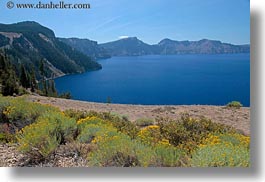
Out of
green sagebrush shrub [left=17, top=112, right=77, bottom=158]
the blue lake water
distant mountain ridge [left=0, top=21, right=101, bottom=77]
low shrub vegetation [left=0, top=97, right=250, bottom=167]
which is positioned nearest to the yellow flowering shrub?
low shrub vegetation [left=0, top=97, right=250, bottom=167]

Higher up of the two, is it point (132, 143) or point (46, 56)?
point (46, 56)

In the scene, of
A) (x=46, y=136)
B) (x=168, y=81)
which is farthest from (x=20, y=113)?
(x=168, y=81)

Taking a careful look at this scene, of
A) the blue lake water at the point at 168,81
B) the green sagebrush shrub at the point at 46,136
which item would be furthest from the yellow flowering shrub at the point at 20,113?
the blue lake water at the point at 168,81

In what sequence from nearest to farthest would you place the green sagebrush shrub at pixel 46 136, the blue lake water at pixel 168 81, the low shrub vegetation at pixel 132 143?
1. the low shrub vegetation at pixel 132 143
2. the green sagebrush shrub at pixel 46 136
3. the blue lake water at pixel 168 81

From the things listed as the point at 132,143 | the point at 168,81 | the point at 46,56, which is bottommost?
the point at 132,143

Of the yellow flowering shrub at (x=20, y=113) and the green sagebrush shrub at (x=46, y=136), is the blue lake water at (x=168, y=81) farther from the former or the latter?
the yellow flowering shrub at (x=20, y=113)

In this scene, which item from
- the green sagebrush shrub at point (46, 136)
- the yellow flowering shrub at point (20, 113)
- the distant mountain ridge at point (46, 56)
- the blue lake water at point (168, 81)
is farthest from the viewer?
the distant mountain ridge at point (46, 56)

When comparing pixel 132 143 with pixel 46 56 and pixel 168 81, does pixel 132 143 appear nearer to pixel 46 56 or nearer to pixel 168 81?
pixel 168 81

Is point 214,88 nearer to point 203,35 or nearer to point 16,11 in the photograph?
point 203,35

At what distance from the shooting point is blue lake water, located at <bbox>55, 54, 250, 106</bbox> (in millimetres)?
7468

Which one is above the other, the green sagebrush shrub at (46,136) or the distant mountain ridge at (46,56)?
the distant mountain ridge at (46,56)

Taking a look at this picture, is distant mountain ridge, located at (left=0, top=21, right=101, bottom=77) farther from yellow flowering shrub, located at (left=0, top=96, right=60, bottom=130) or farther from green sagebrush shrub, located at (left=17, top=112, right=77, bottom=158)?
green sagebrush shrub, located at (left=17, top=112, right=77, bottom=158)

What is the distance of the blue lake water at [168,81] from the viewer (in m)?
7.47

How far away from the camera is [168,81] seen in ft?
35.7
